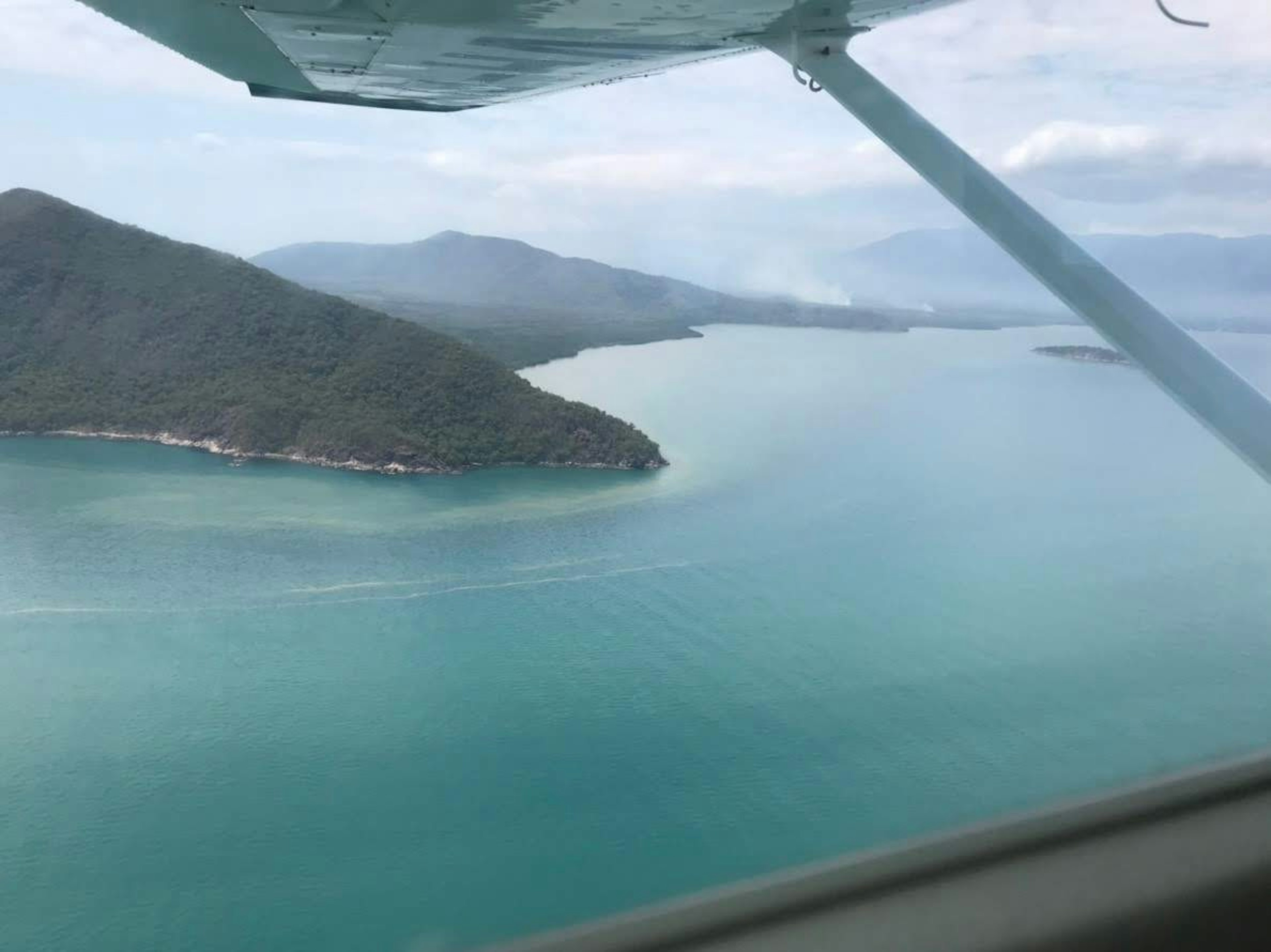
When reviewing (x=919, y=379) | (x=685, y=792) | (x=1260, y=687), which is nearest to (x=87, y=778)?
(x=685, y=792)

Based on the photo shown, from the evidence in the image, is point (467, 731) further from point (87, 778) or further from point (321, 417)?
point (321, 417)

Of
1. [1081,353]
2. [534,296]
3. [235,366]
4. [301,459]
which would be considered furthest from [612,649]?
[534,296]

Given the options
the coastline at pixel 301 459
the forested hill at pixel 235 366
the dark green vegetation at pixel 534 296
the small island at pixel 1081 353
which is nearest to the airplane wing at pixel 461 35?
the small island at pixel 1081 353

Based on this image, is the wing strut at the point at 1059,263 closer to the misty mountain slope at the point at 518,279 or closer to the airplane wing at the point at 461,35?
the airplane wing at the point at 461,35

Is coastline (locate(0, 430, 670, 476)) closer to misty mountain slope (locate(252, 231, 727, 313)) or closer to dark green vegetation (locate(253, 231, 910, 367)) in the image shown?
dark green vegetation (locate(253, 231, 910, 367))

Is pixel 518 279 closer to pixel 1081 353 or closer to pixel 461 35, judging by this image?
pixel 1081 353

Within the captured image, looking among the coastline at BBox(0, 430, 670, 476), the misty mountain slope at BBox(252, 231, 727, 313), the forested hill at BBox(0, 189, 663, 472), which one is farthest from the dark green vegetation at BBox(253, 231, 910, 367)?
the coastline at BBox(0, 430, 670, 476)
